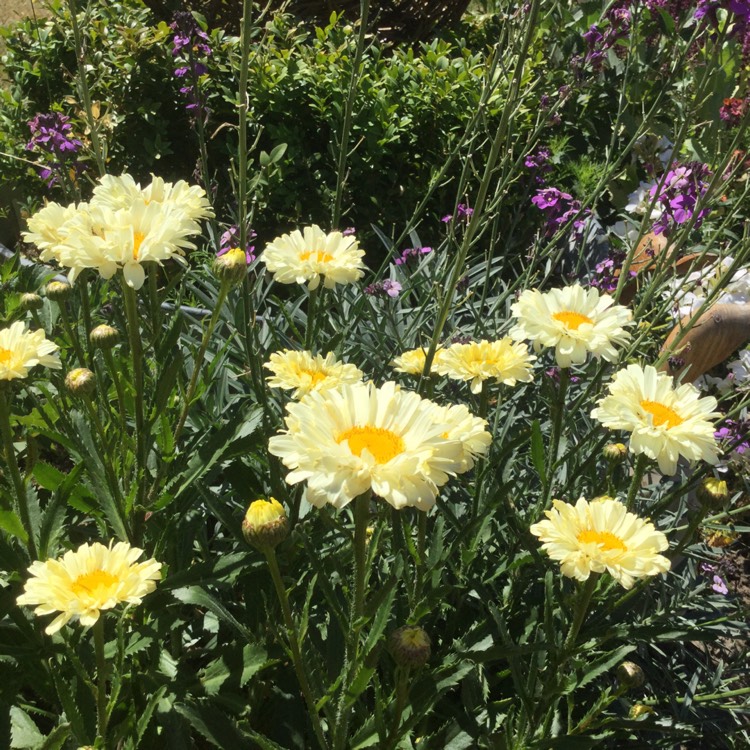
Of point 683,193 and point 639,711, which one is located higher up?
point 683,193

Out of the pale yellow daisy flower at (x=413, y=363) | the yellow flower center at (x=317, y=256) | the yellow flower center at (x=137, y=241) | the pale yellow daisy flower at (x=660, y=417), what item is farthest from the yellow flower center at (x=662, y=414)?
the yellow flower center at (x=137, y=241)

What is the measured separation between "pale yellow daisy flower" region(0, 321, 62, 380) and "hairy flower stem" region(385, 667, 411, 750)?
69 centimetres

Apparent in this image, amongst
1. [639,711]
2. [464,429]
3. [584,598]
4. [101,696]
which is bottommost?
[639,711]

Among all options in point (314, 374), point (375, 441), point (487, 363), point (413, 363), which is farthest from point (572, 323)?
point (375, 441)

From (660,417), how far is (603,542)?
0.83 feet

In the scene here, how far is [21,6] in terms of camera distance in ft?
20.1

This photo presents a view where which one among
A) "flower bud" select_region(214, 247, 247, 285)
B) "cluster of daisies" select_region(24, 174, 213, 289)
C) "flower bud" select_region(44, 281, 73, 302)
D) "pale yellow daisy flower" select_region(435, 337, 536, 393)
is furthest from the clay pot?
"flower bud" select_region(44, 281, 73, 302)

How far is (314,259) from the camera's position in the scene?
1463 mm

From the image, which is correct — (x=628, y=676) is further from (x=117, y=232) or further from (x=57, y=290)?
(x=57, y=290)

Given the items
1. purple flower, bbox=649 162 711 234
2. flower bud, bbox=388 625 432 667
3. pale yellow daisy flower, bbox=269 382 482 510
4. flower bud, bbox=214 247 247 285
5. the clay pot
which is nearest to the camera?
pale yellow daisy flower, bbox=269 382 482 510

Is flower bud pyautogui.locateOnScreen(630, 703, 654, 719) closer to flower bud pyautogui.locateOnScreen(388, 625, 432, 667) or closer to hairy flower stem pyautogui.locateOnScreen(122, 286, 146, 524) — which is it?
flower bud pyautogui.locateOnScreen(388, 625, 432, 667)

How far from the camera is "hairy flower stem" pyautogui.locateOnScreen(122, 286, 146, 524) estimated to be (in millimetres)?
1199

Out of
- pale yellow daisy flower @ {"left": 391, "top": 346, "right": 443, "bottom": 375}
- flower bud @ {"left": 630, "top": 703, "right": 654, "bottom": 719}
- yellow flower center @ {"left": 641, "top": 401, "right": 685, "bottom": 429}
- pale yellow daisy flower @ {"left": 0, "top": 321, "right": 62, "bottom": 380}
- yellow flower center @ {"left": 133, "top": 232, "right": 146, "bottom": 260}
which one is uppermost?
yellow flower center @ {"left": 133, "top": 232, "right": 146, "bottom": 260}

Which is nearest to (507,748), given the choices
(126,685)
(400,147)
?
(126,685)
